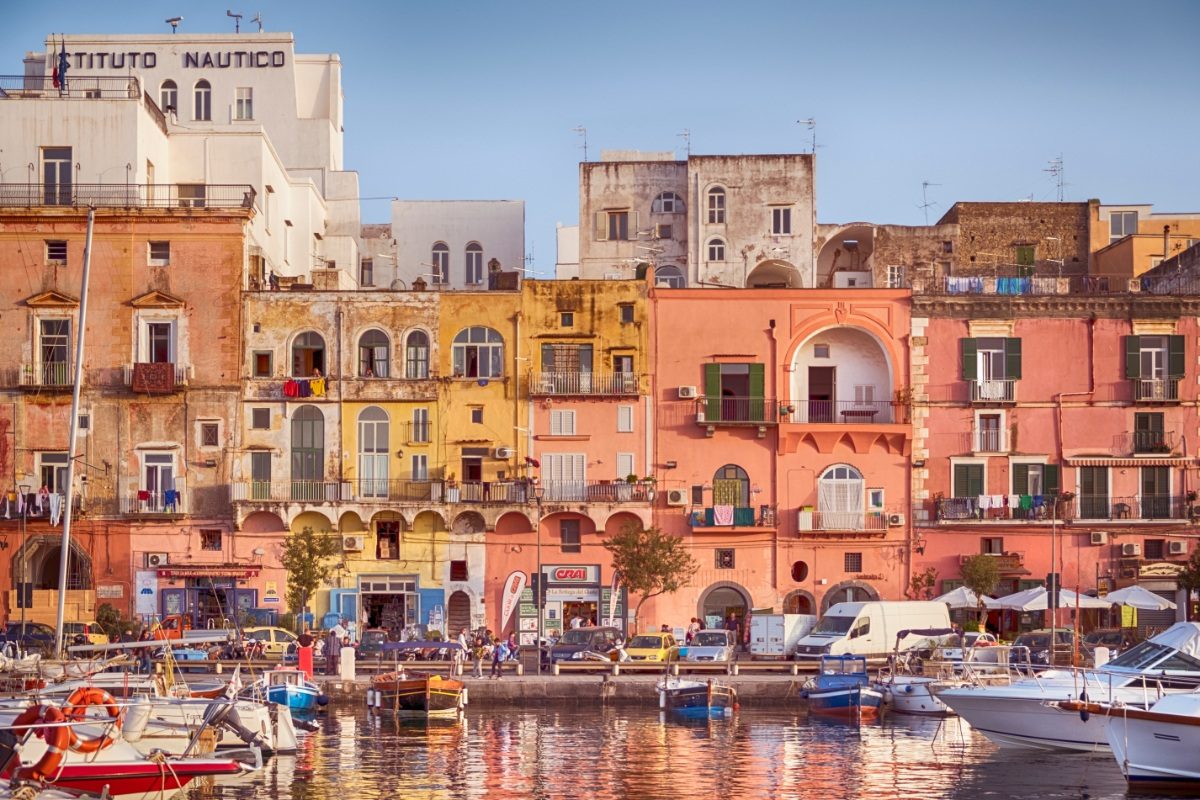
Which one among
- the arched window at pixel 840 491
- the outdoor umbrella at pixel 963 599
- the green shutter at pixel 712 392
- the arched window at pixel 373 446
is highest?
the green shutter at pixel 712 392

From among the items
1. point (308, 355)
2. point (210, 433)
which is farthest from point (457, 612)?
point (210, 433)

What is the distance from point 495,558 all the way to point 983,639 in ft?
56.4

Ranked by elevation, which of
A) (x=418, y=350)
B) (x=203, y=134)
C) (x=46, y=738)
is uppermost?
(x=203, y=134)

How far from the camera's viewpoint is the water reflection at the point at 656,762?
119ft

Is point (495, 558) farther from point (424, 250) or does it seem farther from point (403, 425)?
point (424, 250)

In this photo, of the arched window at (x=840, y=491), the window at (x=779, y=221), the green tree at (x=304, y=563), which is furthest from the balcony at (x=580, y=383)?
the window at (x=779, y=221)

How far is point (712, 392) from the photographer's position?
213 feet

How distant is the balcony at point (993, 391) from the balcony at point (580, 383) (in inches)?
442

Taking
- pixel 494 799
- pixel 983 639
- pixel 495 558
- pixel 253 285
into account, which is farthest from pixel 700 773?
pixel 253 285

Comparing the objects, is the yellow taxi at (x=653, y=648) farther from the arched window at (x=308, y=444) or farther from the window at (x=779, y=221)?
the window at (x=779, y=221)

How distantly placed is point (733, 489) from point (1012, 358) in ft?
33.7

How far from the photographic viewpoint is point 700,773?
38625mm

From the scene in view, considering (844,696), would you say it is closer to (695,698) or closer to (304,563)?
(695,698)

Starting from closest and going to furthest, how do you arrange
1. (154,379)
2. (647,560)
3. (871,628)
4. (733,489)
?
(871,628) → (647,560) → (154,379) → (733,489)
